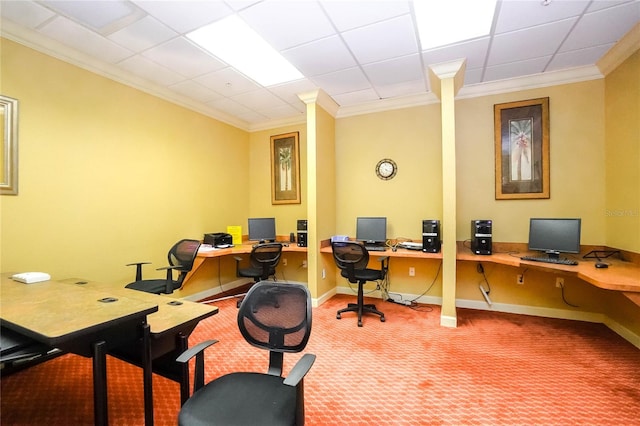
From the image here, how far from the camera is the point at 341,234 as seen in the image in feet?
14.8

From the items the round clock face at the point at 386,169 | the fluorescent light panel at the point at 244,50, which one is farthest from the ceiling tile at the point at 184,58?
the round clock face at the point at 386,169

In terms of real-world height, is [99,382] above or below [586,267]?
below

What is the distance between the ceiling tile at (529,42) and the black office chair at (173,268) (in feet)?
12.6

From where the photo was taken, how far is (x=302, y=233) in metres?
4.24

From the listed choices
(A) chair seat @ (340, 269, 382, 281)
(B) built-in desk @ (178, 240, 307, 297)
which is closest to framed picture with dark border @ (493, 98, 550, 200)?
(A) chair seat @ (340, 269, 382, 281)

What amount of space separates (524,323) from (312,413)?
278cm

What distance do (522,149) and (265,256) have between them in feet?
11.7

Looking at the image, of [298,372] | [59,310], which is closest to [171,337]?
[59,310]

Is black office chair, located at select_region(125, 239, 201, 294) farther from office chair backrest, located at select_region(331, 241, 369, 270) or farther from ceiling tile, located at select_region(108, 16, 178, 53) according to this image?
ceiling tile, located at select_region(108, 16, 178, 53)

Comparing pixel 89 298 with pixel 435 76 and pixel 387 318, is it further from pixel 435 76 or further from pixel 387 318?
pixel 435 76

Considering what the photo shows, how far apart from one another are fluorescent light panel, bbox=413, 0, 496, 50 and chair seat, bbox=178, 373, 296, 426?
285 cm

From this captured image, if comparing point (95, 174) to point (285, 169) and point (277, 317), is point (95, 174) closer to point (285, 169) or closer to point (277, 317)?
point (285, 169)

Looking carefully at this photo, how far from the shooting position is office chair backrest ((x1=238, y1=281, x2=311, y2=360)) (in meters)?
1.50

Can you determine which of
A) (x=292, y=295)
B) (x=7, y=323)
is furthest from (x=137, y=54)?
(x=292, y=295)
